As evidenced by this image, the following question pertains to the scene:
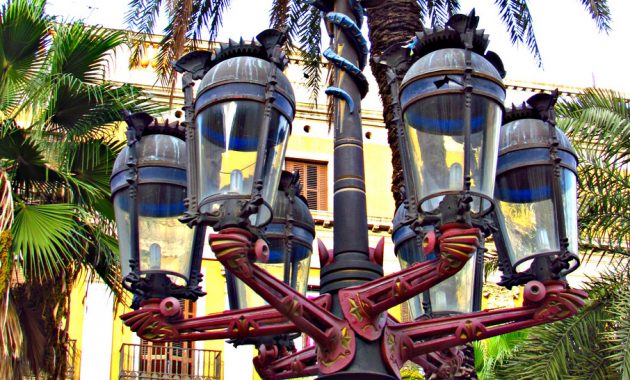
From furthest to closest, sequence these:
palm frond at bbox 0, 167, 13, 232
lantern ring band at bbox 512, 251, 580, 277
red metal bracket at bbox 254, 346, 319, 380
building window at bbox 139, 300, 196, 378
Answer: building window at bbox 139, 300, 196, 378
palm frond at bbox 0, 167, 13, 232
lantern ring band at bbox 512, 251, 580, 277
red metal bracket at bbox 254, 346, 319, 380

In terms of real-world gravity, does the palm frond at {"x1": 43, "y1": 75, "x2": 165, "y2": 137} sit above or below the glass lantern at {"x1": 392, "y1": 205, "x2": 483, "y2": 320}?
above

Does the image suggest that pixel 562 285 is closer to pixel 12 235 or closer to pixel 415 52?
pixel 415 52

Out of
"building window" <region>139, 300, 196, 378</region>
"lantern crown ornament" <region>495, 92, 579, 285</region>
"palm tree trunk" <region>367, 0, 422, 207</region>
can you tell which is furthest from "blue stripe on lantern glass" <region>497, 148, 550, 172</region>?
"building window" <region>139, 300, 196, 378</region>

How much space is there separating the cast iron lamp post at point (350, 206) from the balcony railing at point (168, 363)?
48.9ft

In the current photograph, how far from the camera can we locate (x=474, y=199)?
5266 millimetres

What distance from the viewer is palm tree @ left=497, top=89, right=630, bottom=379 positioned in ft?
43.1

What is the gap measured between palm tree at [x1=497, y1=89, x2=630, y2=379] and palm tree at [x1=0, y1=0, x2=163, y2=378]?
4.99m

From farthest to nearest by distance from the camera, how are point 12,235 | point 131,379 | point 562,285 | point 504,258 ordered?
1. point 131,379
2. point 12,235
3. point 504,258
4. point 562,285

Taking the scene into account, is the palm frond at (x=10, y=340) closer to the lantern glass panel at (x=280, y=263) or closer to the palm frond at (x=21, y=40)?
the palm frond at (x=21, y=40)

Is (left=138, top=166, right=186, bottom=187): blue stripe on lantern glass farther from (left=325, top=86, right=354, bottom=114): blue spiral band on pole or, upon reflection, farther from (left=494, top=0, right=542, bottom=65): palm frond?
(left=494, top=0, right=542, bottom=65): palm frond

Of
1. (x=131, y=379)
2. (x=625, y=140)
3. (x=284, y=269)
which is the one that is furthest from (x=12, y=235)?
(x=131, y=379)

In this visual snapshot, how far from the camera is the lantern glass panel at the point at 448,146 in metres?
5.21

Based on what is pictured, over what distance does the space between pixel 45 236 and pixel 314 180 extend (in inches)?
511

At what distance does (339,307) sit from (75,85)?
784 centimetres
